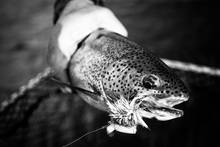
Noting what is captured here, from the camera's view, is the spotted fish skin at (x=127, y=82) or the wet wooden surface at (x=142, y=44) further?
the wet wooden surface at (x=142, y=44)

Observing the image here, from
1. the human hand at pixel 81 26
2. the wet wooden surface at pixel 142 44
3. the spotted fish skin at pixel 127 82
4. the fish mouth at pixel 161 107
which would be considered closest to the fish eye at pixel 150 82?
the spotted fish skin at pixel 127 82

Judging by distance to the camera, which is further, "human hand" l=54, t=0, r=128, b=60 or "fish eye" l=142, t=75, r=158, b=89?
"human hand" l=54, t=0, r=128, b=60

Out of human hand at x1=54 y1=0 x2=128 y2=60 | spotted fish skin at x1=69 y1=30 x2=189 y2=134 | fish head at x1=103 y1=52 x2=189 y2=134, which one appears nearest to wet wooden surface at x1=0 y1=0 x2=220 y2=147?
human hand at x1=54 y1=0 x2=128 y2=60

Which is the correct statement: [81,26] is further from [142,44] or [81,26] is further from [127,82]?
[142,44]

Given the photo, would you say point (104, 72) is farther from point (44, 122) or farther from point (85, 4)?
point (44, 122)

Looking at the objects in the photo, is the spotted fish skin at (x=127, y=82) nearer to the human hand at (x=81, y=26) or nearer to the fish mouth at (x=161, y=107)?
the fish mouth at (x=161, y=107)

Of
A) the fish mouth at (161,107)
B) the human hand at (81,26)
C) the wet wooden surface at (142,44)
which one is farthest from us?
the wet wooden surface at (142,44)

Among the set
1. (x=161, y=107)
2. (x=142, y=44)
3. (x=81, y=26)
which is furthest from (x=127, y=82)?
(x=142, y=44)

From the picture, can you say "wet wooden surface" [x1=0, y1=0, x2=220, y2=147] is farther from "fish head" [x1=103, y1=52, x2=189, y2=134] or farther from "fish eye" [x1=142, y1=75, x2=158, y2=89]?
"fish eye" [x1=142, y1=75, x2=158, y2=89]
